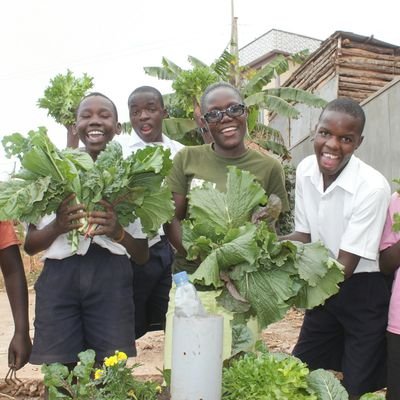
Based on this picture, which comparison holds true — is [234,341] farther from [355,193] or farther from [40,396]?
[40,396]

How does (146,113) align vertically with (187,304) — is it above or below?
above

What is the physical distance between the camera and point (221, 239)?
7.05ft

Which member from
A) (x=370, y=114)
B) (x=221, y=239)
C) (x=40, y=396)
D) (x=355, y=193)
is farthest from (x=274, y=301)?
(x=370, y=114)

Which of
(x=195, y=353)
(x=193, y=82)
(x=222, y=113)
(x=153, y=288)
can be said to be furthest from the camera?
(x=193, y=82)

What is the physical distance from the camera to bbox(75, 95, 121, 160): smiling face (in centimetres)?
295

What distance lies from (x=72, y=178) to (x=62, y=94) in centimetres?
210

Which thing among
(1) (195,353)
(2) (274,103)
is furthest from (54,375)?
(2) (274,103)

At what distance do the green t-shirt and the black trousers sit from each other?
608 mm

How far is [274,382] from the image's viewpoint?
5.79 feet

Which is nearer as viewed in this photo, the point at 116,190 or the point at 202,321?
the point at 202,321

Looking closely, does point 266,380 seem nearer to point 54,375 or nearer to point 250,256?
point 250,256

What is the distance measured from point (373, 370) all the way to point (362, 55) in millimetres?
9666

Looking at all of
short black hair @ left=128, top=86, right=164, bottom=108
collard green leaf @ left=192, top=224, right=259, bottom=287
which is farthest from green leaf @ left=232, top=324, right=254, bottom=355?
short black hair @ left=128, top=86, right=164, bottom=108

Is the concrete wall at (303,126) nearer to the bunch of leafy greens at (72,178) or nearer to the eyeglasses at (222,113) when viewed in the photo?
the eyeglasses at (222,113)
